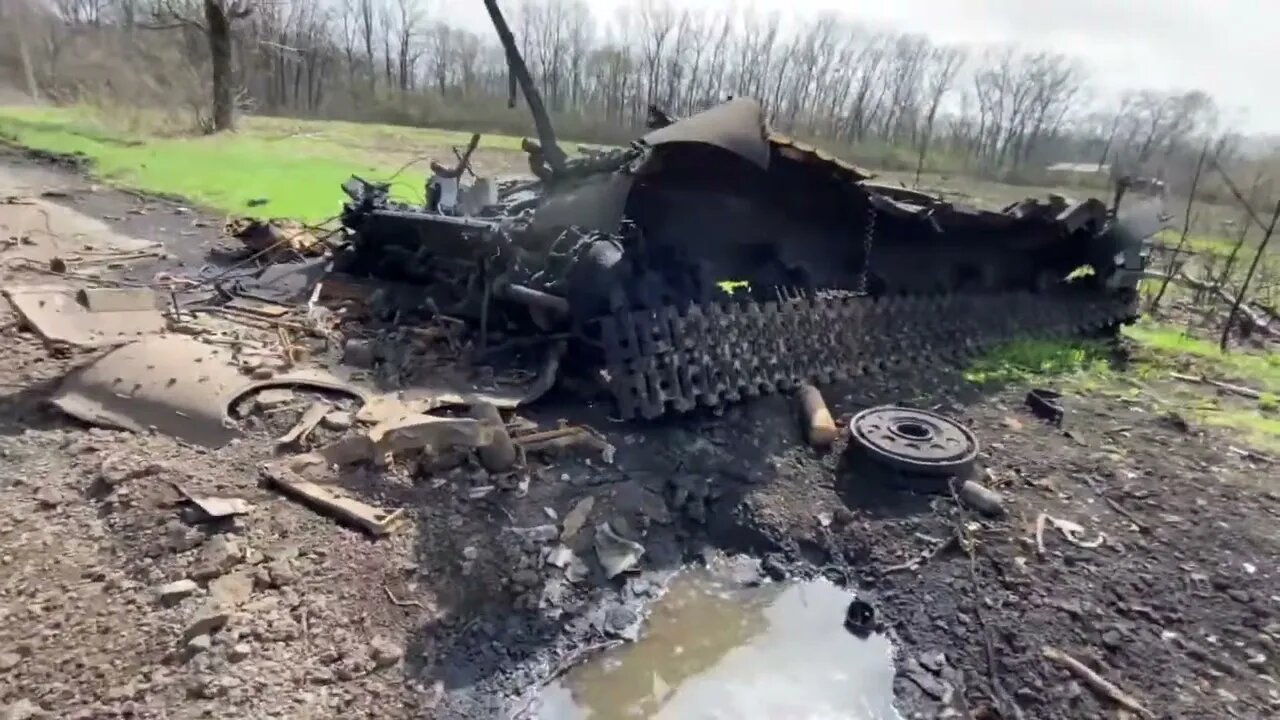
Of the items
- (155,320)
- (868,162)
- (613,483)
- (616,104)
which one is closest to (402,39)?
(616,104)

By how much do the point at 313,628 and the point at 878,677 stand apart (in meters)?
2.98

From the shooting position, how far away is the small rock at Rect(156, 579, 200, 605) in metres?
4.05

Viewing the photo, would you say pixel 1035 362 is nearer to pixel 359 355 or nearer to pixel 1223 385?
pixel 1223 385

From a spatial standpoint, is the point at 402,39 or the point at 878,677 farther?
the point at 402,39

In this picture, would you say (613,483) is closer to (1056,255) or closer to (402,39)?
(1056,255)

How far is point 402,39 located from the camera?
1791 inches

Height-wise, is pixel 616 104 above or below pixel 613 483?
above

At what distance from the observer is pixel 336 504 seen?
4891 millimetres

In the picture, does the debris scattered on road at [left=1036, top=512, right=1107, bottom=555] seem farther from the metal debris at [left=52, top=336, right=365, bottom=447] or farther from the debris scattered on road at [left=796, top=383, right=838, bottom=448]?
the metal debris at [left=52, top=336, right=365, bottom=447]

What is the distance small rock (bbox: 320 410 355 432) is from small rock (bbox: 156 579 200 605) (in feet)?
6.05

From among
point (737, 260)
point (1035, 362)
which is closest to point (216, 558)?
point (737, 260)

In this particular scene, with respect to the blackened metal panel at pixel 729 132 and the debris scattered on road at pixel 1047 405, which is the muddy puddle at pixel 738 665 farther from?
the debris scattered on road at pixel 1047 405

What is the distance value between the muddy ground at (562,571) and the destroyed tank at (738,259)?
2.35 ft

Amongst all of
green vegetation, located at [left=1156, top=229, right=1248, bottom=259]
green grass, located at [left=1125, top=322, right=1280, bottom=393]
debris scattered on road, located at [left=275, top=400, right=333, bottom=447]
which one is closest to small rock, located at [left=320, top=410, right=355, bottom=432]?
debris scattered on road, located at [left=275, top=400, right=333, bottom=447]
